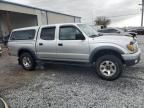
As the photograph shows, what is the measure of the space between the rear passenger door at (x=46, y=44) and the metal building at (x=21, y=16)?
48.6 feet

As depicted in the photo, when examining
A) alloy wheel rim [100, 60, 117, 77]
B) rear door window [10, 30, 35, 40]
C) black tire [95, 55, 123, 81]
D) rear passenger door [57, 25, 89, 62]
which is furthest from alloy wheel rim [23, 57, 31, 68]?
alloy wheel rim [100, 60, 117, 77]

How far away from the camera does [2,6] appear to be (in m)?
19.3

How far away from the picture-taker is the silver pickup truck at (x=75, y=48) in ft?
17.2

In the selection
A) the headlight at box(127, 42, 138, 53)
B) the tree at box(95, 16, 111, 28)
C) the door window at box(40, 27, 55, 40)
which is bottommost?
the headlight at box(127, 42, 138, 53)

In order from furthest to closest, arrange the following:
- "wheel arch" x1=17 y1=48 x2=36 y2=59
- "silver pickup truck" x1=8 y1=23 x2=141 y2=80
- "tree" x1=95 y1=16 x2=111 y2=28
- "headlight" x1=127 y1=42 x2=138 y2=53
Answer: "tree" x1=95 y1=16 x2=111 y2=28 < "wheel arch" x1=17 y1=48 x2=36 y2=59 < "silver pickup truck" x1=8 y1=23 x2=141 y2=80 < "headlight" x1=127 y1=42 x2=138 y2=53

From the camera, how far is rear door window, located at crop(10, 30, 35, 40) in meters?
7.18

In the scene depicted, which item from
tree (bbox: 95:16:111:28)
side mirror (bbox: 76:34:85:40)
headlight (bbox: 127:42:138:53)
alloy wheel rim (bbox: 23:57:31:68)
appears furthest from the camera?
tree (bbox: 95:16:111:28)

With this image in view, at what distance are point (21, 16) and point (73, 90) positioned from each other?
25150mm

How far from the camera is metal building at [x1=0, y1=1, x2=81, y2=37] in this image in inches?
826

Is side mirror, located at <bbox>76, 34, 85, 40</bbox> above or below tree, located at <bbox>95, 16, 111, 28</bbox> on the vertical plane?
below

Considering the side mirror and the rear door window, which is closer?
the side mirror

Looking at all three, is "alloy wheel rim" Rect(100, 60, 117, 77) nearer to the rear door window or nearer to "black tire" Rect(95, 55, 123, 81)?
"black tire" Rect(95, 55, 123, 81)

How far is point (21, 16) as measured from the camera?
90.3ft

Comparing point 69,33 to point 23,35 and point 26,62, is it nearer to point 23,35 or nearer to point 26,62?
point 23,35
